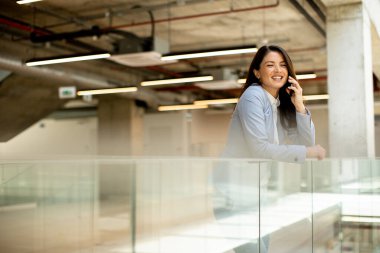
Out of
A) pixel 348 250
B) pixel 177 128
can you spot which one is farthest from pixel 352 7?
pixel 177 128

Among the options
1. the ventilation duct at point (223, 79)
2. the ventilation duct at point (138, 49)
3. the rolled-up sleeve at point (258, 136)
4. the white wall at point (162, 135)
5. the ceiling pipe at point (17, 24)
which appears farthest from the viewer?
the white wall at point (162, 135)

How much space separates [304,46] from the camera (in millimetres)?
11086

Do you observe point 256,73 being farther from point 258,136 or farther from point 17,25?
point 17,25

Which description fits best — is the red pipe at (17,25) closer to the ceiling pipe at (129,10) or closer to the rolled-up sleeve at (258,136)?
the ceiling pipe at (129,10)

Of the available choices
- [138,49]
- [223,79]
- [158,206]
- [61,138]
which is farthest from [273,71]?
[61,138]

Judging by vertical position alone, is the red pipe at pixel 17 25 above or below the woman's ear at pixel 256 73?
above

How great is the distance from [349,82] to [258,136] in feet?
15.5

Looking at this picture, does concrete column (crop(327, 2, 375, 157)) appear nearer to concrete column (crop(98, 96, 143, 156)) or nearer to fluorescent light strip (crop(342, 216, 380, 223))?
fluorescent light strip (crop(342, 216, 380, 223))

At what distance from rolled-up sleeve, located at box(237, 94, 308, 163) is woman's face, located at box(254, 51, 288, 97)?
15cm

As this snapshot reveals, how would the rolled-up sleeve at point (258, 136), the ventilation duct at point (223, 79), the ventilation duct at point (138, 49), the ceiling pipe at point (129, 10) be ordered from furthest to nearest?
the ventilation duct at point (223, 79)
the ceiling pipe at point (129, 10)
the ventilation duct at point (138, 49)
the rolled-up sleeve at point (258, 136)

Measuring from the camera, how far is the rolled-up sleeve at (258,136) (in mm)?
1772

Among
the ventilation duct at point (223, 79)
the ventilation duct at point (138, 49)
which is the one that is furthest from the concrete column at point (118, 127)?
the ventilation duct at point (138, 49)

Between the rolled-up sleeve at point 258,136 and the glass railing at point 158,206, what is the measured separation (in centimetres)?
9

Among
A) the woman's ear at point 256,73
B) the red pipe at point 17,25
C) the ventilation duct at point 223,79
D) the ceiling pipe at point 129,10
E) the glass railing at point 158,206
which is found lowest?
the glass railing at point 158,206
